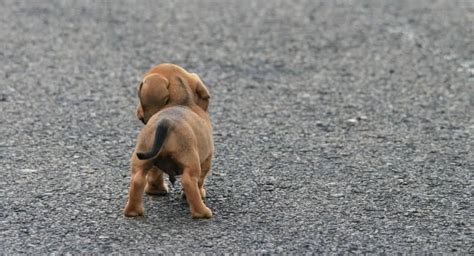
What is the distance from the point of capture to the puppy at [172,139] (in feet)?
15.0

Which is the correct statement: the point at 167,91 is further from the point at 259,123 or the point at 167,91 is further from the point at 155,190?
the point at 259,123

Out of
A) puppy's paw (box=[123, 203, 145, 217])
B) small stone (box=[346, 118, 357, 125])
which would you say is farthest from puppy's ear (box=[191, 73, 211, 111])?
small stone (box=[346, 118, 357, 125])

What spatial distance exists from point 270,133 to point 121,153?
2.97 feet

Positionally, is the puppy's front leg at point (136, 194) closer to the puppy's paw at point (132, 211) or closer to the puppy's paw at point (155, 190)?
the puppy's paw at point (132, 211)

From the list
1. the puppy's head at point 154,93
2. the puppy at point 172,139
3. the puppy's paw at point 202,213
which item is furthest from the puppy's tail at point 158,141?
the puppy's paw at point 202,213

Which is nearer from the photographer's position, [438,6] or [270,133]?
[270,133]

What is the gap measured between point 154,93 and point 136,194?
1.44 ft

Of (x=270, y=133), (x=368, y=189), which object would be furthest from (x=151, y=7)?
(x=368, y=189)

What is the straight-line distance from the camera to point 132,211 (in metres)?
4.73

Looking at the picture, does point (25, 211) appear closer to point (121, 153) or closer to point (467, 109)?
point (121, 153)

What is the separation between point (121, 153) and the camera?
578 cm

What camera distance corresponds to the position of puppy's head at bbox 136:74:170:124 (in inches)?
188

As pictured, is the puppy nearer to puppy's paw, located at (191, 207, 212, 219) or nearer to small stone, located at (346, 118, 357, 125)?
puppy's paw, located at (191, 207, 212, 219)

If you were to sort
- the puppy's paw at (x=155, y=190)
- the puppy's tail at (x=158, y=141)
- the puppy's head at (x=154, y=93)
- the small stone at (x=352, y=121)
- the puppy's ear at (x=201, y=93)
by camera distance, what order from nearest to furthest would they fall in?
the puppy's tail at (x=158, y=141)
the puppy's head at (x=154, y=93)
the puppy's ear at (x=201, y=93)
the puppy's paw at (x=155, y=190)
the small stone at (x=352, y=121)
